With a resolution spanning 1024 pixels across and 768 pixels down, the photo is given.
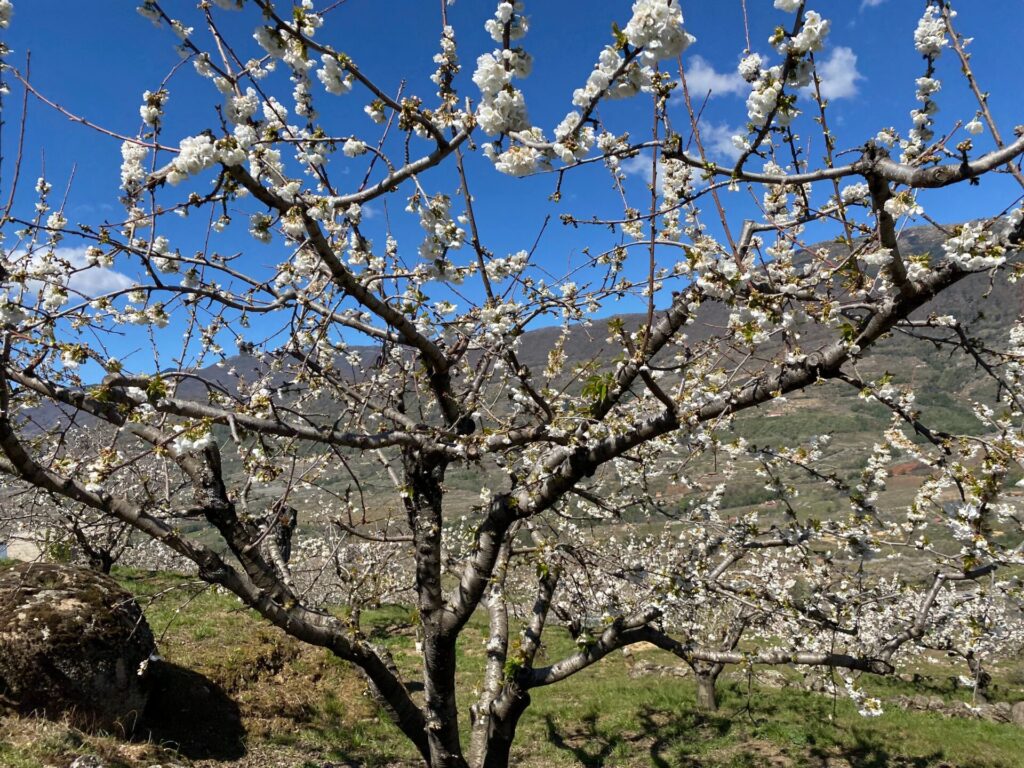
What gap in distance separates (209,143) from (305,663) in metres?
10.1

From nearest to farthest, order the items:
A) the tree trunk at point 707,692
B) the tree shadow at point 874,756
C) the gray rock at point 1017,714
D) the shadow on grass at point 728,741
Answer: the shadow on grass at point 728,741
the tree shadow at point 874,756
the tree trunk at point 707,692
the gray rock at point 1017,714

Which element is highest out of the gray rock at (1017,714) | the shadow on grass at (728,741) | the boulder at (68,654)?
the boulder at (68,654)

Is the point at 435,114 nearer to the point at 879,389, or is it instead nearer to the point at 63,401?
the point at 63,401

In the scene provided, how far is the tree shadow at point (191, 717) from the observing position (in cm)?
736

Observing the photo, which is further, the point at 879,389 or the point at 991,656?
the point at 991,656

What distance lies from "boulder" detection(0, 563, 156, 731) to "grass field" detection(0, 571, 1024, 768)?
1.05 ft

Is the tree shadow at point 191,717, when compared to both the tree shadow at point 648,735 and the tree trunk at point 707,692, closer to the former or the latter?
the tree shadow at point 648,735

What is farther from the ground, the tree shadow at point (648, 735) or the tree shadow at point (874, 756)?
the tree shadow at point (648, 735)

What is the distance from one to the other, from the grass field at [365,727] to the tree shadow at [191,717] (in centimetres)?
2

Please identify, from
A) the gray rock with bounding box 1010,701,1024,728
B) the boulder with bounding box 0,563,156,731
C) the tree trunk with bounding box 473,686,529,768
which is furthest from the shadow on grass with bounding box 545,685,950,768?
the gray rock with bounding box 1010,701,1024,728

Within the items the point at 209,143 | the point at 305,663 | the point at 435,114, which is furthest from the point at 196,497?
the point at 305,663

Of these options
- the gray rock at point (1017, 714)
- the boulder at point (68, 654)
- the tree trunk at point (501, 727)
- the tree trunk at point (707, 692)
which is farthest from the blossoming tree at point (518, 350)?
the gray rock at point (1017, 714)

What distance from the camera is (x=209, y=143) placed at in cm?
241

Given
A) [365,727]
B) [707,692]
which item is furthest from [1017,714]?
[365,727]
